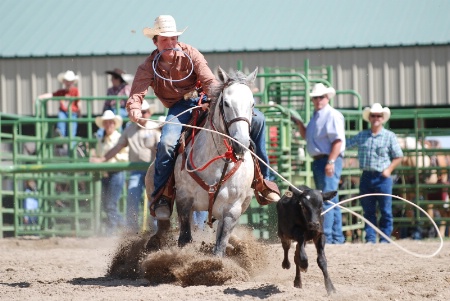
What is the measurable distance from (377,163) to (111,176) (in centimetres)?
354

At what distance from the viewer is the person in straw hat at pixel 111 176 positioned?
504 inches

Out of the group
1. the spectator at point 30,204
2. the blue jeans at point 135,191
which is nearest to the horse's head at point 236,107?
the blue jeans at point 135,191

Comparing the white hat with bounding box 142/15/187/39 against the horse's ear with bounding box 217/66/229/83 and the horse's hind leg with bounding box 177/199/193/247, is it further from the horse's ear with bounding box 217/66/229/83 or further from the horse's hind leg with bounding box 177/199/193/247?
the horse's hind leg with bounding box 177/199/193/247

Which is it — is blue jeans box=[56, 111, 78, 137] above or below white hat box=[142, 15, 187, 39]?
below

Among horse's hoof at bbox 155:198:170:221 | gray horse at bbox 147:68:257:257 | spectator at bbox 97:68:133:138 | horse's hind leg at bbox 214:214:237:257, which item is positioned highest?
spectator at bbox 97:68:133:138

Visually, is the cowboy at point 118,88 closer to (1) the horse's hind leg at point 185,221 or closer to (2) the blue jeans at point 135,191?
(2) the blue jeans at point 135,191

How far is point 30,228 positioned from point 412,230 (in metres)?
5.54

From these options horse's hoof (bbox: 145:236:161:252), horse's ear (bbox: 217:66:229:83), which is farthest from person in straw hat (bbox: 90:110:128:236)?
horse's ear (bbox: 217:66:229:83)

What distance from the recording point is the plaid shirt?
12.6 m

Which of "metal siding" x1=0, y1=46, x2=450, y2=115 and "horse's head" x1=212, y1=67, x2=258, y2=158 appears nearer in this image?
"horse's head" x1=212, y1=67, x2=258, y2=158

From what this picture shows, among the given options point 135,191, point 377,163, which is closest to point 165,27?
point 135,191

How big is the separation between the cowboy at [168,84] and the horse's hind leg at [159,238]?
1.45ft

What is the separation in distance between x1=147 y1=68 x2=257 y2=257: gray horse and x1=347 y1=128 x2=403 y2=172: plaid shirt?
487cm

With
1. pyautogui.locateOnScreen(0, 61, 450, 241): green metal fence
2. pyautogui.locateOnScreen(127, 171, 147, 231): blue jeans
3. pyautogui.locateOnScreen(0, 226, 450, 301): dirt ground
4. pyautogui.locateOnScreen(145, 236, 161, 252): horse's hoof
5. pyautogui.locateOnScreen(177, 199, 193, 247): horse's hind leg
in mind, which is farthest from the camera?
pyautogui.locateOnScreen(0, 61, 450, 241): green metal fence
